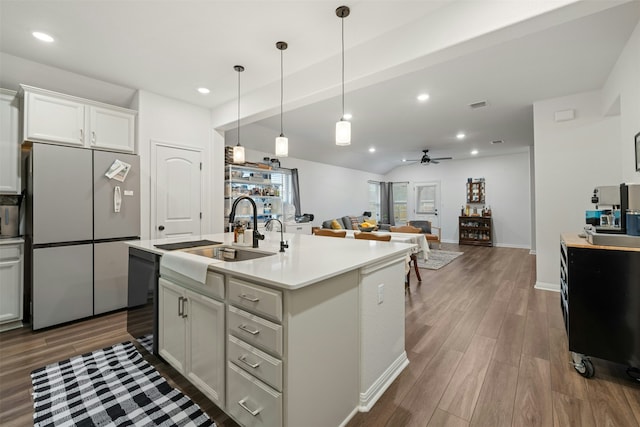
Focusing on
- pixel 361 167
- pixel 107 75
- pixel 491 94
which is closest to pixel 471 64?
pixel 491 94

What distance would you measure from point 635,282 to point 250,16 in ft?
11.0

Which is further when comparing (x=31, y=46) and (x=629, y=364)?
(x=31, y=46)

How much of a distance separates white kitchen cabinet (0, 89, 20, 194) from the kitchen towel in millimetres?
2322

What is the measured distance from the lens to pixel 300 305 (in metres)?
1.27

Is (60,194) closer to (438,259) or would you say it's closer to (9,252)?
(9,252)


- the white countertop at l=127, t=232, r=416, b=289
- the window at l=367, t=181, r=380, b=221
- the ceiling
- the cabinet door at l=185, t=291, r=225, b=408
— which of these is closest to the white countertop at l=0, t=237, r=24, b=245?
the white countertop at l=127, t=232, r=416, b=289

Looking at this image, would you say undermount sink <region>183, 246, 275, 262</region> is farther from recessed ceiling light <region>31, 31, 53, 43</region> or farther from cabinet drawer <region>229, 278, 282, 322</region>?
recessed ceiling light <region>31, 31, 53, 43</region>

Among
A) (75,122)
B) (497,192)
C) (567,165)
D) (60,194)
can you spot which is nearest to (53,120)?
(75,122)

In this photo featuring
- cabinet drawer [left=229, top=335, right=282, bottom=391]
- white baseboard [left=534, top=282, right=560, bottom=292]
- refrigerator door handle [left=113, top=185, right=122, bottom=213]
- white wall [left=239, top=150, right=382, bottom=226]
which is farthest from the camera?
white wall [left=239, top=150, right=382, bottom=226]

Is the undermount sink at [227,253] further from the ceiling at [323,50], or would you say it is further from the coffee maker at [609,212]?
the coffee maker at [609,212]

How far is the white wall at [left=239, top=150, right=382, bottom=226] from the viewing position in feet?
23.6

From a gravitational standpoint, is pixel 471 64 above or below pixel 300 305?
above

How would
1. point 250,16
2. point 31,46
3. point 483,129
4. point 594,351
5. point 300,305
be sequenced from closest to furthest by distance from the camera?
1. point 300,305
2. point 594,351
3. point 250,16
4. point 31,46
5. point 483,129

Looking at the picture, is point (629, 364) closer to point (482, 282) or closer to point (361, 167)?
point (482, 282)
